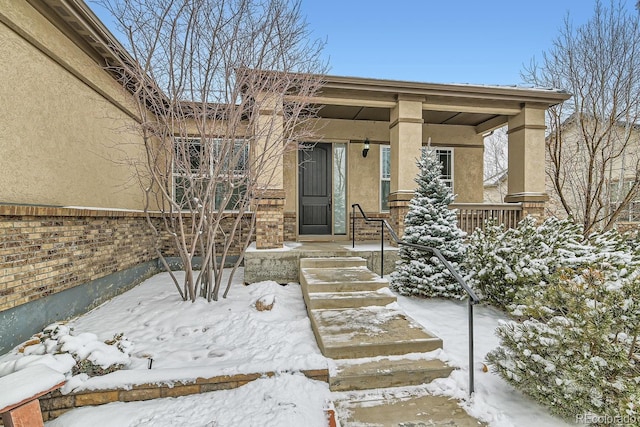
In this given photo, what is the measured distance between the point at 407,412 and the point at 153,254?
6173mm

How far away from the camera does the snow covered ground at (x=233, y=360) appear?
220cm

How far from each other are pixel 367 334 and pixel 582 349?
1693 mm

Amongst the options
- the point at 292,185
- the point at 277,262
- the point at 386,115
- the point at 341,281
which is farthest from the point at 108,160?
the point at 386,115

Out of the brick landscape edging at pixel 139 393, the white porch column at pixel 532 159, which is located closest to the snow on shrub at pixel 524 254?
the white porch column at pixel 532 159

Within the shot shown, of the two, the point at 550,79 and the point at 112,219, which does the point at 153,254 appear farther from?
the point at 550,79

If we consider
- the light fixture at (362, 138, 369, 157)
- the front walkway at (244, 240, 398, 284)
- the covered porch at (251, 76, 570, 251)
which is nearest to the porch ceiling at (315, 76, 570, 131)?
the covered porch at (251, 76, 570, 251)

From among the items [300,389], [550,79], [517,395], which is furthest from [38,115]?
[550,79]

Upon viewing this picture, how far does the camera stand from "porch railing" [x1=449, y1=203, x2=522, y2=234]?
6.31 m

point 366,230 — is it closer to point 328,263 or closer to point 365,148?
point 365,148

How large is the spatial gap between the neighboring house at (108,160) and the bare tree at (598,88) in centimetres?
212

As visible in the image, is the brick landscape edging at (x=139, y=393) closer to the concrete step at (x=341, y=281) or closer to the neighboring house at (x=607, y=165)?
the concrete step at (x=341, y=281)

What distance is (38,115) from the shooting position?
3.71m

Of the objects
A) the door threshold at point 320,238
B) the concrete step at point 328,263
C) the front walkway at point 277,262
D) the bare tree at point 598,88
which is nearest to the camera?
the concrete step at point 328,263

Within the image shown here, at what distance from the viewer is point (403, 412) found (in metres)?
2.31
